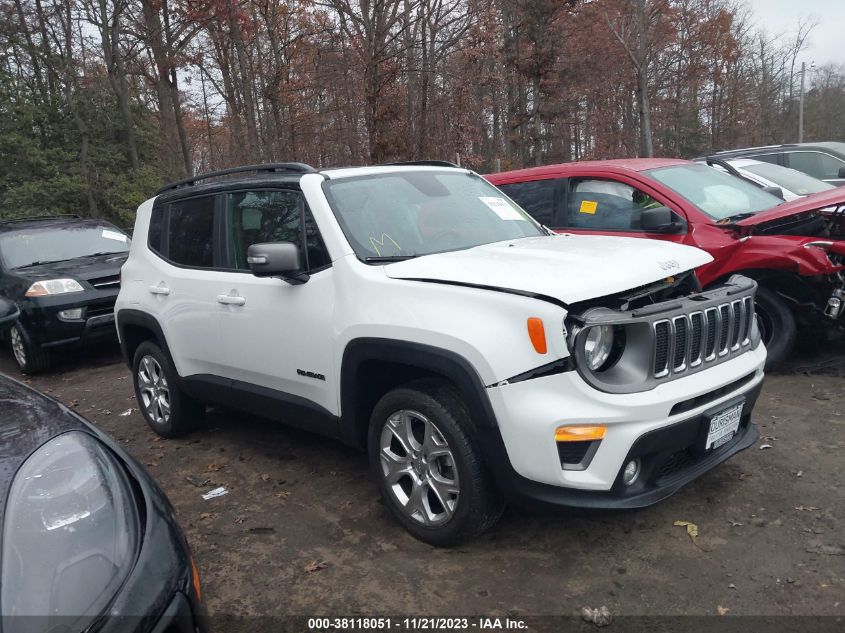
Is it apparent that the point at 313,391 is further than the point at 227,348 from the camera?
No

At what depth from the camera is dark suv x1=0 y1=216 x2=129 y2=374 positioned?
7340 mm

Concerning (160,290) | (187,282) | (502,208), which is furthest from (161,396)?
(502,208)

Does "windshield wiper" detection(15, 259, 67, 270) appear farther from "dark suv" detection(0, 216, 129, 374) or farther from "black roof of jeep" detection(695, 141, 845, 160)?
"black roof of jeep" detection(695, 141, 845, 160)

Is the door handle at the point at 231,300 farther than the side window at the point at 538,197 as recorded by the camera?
No

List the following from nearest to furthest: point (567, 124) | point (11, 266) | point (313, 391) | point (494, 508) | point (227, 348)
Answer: point (494, 508) < point (313, 391) < point (227, 348) < point (11, 266) < point (567, 124)

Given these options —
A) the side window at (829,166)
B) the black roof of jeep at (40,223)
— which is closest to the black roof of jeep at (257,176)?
the black roof of jeep at (40,223)

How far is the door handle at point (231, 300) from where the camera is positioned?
4.02m

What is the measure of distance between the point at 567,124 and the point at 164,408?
25826 mm

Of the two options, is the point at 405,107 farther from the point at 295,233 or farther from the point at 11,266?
the point at 295,233

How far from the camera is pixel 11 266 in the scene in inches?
318

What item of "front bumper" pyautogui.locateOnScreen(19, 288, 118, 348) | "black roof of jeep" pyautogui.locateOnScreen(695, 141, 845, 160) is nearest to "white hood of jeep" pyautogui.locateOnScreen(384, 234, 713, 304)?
"front bumper" pyautogui.locateOnScreen(19, 288, 118, 348)

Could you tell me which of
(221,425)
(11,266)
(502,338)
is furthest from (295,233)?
(11,266)

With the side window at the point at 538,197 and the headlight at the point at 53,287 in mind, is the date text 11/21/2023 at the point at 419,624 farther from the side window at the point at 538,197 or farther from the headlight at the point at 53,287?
the headlight at the point at 53,287

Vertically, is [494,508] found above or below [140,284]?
below
